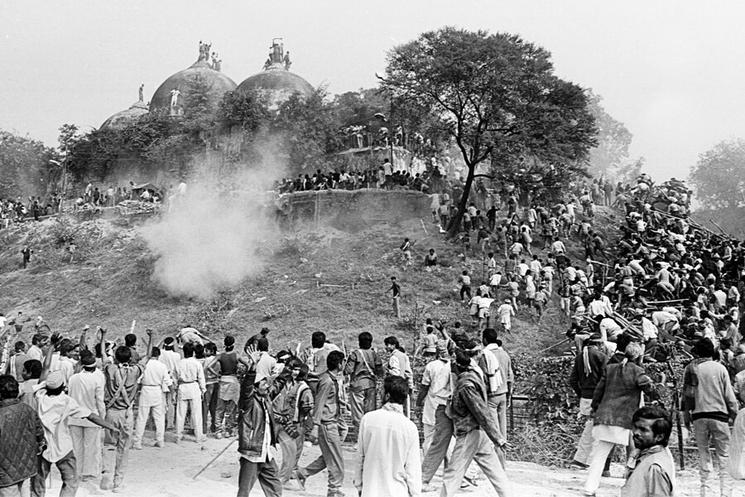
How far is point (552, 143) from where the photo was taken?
87.4ft

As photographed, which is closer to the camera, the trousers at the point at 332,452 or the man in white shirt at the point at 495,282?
the trousers at the point at 332,452

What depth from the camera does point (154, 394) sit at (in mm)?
9805

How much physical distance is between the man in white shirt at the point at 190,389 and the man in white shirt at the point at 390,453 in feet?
18.2

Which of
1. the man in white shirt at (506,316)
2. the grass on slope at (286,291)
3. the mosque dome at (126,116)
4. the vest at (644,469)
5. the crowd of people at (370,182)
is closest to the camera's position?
the vest at (644,469)

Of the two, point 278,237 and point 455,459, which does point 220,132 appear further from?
point 455,459

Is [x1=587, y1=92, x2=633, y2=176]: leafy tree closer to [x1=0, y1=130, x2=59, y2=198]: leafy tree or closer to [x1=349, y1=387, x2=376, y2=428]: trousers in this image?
[x1=0, y1=130, x2=59, y2=198]: leafy tree

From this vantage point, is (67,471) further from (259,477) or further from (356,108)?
(356,108)

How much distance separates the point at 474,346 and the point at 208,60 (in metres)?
50.9

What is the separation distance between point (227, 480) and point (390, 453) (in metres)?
4.08

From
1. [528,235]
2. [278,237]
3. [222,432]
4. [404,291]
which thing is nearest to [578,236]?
[528,235]

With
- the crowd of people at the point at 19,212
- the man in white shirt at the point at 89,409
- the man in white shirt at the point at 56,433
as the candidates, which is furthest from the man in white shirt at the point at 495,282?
the crowd of people at the point at 19,212

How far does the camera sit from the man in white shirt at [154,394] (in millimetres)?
9750

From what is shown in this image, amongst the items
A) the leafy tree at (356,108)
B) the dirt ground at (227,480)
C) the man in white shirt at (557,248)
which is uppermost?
the leafy tree at (356,108)

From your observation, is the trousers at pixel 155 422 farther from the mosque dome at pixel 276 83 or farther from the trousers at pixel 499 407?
the mosque dome at pixel 276 83
